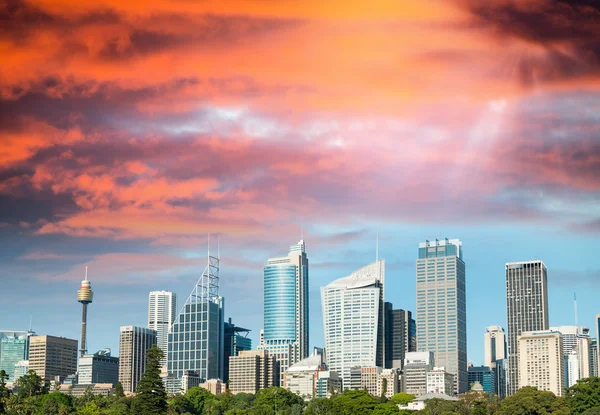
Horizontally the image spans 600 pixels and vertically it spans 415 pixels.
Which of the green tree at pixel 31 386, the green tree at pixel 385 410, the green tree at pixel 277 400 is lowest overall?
the green tree at pixel 385 410

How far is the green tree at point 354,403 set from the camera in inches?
6259

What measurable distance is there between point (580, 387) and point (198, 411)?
73514 millimetres

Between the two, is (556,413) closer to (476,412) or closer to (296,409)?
(476,412)

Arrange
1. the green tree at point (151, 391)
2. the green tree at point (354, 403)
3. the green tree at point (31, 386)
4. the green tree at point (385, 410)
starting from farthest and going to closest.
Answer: the green tree at point (31, 386), the green tree at point (354, 403), the green tree at point (385, 410), the green tree at point (151, 391)

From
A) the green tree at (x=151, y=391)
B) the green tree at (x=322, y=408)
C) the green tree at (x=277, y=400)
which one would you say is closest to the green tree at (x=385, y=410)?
the green tree at (x=322, y=408)

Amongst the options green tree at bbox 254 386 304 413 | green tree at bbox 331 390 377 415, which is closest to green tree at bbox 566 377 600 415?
green tree at bbox 331 390 377 415

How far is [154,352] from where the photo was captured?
98562mm

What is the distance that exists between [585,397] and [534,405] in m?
8.79

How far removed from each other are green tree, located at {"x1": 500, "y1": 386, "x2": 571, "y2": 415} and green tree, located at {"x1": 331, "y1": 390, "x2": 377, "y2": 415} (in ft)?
71.8

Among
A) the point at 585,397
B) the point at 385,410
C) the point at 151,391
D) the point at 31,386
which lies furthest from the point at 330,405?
the point at 151,391

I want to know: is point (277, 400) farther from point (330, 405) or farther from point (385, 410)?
point (385, 410)

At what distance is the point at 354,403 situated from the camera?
161000mm

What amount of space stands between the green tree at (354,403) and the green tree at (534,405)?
21894mm

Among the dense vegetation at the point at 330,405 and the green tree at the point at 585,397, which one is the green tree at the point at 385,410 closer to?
the dense vegetation at the point at 330,405
